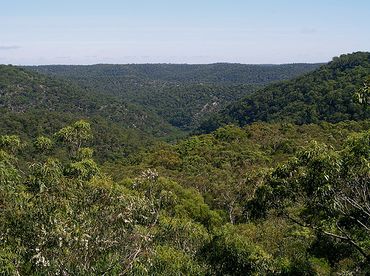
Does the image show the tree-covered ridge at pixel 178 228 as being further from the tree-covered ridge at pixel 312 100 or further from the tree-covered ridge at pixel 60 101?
the tree-covered ridge at pixel 60 101

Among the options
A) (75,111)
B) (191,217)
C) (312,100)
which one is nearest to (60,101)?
(75,111)

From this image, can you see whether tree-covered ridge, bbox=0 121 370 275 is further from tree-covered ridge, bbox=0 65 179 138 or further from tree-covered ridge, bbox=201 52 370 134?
tree-covered ridge, bbox=0 65 179 138

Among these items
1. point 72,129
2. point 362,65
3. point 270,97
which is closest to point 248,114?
point 270,97

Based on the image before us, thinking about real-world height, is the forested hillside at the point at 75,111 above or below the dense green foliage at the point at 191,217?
below

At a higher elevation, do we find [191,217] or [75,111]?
[191,217]

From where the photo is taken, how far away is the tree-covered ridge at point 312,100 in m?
99.1

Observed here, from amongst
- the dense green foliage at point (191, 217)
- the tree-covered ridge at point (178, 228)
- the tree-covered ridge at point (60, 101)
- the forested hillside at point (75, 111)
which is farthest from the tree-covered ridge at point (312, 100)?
the tree-covered ridge at point (178, 228)

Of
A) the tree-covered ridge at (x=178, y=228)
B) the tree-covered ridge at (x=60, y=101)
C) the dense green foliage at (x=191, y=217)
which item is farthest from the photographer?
the tree-covered ridge at (x=60, y=101)


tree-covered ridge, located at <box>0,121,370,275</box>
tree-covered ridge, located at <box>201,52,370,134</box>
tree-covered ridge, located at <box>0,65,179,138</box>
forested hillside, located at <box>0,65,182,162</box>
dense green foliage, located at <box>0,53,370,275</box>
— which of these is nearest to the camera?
tree-covered ridge, located at <box>0,121,370,275</box>

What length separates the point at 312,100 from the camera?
110 metres

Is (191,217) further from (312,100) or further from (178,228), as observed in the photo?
(312,100)

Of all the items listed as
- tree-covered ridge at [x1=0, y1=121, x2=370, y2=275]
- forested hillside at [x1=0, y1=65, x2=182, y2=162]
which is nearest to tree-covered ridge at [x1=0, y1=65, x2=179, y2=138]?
forested hillside at [x1=0, y1=65, x2=182, y2=162]

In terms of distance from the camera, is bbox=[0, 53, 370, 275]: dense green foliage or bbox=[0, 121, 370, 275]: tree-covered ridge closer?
bbox=[0, 121, 370, 275]: tree-covered ridge

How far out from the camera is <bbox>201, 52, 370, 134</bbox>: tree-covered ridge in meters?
99.1
